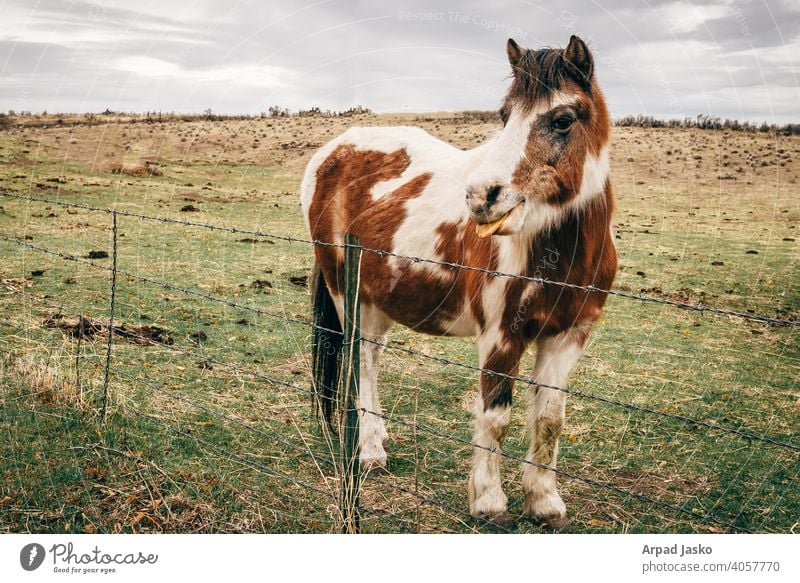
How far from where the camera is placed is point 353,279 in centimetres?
281

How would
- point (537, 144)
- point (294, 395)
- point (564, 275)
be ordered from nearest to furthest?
point (537, 144) → point (564, 275) → point (294, 395)

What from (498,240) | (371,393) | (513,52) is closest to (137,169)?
(371,393)

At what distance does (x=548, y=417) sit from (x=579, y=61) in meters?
1.83

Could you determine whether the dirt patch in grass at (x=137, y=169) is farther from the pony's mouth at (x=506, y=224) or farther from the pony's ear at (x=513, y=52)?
the pony's mouth at (x=506, y=224)

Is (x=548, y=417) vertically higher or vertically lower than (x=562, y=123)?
lower

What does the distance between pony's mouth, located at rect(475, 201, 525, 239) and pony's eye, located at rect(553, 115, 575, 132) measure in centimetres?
39

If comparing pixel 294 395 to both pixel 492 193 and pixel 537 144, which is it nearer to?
pixel 492 193

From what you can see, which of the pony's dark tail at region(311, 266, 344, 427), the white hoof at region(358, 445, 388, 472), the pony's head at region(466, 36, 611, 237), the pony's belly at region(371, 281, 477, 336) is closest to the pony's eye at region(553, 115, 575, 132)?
the pony's head at region(466, 36, 611, 237)

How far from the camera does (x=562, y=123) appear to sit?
2.94m

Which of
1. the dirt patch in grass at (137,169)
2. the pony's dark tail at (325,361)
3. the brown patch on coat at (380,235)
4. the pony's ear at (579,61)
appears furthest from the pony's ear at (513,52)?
the dirt patch in grass at (137,169)

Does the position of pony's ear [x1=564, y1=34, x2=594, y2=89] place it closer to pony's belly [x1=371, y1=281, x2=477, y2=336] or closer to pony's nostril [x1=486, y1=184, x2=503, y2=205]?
pony's nostril [x1=486, y1=184, x2=503, y2=205]

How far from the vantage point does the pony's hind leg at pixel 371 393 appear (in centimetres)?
418

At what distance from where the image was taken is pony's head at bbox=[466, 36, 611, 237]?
283 cm

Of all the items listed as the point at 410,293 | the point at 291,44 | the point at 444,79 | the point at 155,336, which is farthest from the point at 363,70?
the point at 155,336
